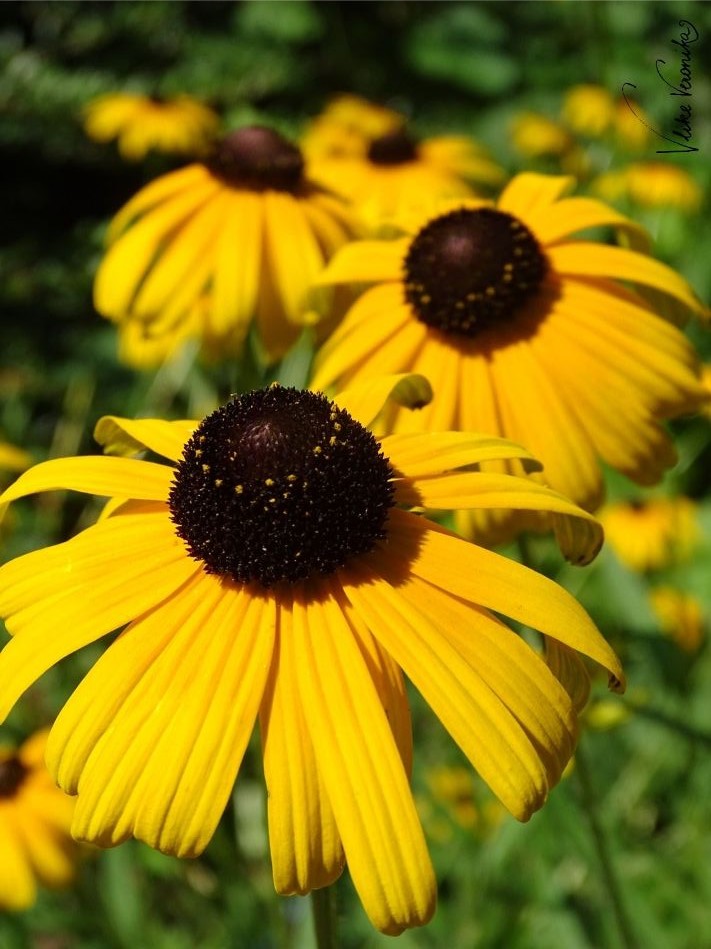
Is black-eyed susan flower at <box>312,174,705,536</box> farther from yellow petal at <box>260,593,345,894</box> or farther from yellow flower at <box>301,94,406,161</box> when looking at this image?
yellow flower at <box>301,94,406,161</box>

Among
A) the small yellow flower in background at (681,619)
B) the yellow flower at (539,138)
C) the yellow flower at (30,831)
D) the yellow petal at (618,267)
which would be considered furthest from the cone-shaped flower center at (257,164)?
the yellow flower at (539,138)

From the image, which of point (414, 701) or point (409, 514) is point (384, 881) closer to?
point (409, 514)

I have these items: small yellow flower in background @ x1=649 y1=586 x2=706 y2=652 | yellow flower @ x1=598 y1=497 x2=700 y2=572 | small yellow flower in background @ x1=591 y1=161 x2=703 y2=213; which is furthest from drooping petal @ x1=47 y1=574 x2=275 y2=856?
small yellow flower in background @ x1=591 y1=161 x2=703 y2=213

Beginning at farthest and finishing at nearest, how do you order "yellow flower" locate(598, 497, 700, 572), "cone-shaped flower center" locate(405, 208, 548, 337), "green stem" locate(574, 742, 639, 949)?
"yellow flower" locate(598, 497, 700, 572)
"cone-shaped flower center" locate(405, 208, 548, 337)
"green stem" locate(574, 742, 639, 949)

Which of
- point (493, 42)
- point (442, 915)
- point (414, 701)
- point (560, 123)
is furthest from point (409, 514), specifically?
point (493, 42)

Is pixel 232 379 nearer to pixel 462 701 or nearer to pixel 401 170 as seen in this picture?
pixel 401 170

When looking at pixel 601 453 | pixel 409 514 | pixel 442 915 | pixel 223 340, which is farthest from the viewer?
pixel 442 915
